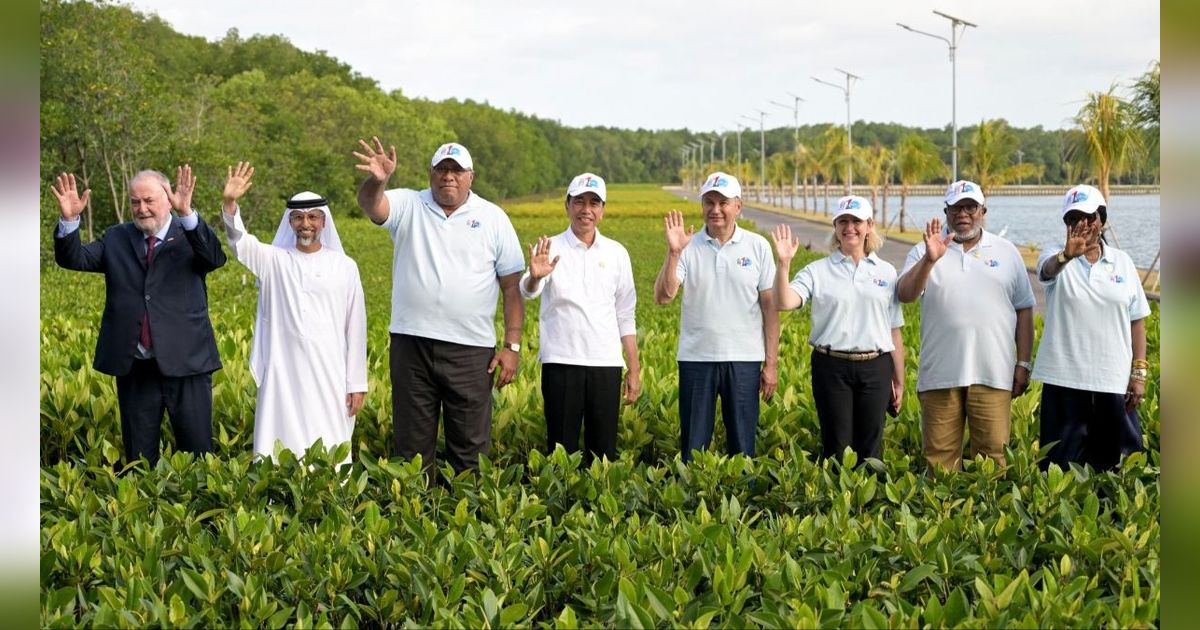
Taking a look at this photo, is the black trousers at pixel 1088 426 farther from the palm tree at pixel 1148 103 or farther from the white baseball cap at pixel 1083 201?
the palm tree at pixel 1148 103

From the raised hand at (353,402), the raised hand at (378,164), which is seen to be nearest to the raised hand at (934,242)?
the raised hand at (378,164)

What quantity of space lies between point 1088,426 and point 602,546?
3431mm

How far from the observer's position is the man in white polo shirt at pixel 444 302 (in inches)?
238

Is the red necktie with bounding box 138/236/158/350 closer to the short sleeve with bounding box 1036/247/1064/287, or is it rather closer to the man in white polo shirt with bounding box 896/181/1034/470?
the man in white polo shirt with bounding box 896/181/1034/470

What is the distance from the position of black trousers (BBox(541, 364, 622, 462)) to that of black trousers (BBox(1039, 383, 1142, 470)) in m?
2.25

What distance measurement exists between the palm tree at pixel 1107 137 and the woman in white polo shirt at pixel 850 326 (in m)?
27.4

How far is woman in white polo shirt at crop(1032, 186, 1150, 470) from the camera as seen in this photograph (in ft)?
19.1

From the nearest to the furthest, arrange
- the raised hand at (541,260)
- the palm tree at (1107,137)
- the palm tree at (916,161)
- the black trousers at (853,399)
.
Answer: the raised hand at (541,260), the black trousers at (853,399), the palm tree at (1107,137), the palm tree at (916,161)

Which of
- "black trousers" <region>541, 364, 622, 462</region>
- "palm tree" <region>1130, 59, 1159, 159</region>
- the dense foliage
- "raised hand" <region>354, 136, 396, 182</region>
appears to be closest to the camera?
the dense foliage

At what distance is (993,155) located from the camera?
46.5 metres

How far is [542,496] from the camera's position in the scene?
4.65 meters

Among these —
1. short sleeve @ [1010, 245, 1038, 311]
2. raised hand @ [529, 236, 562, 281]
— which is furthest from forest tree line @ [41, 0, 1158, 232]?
raised hand @ [529, 236, 562, 281]
